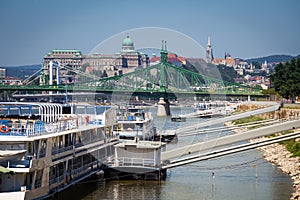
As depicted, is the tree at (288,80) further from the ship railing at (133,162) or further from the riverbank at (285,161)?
the ship railing at (133,162)

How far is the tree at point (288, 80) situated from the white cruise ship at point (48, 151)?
122ft

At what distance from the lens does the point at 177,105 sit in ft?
374

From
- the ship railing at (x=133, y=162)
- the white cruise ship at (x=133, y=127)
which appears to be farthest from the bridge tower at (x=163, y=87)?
the ship railing at (x=133, y=162)

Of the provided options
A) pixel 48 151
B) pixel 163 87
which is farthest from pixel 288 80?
pixel 48 151

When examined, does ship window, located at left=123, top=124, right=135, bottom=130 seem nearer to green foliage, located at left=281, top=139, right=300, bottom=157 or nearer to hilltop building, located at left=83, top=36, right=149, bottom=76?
green foliage, located at left=281, top=139, right=300, bottom=157

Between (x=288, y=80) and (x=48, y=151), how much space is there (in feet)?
154

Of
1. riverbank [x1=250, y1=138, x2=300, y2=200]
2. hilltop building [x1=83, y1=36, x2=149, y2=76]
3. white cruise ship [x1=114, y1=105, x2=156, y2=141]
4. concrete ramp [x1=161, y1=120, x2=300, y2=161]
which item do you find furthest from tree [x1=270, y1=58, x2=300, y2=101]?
concrete ramp [x1=161, y1=120, x2=300, y2=161]

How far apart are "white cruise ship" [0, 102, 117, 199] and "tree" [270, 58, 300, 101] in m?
37.2

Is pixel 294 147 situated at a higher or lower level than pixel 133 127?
lower

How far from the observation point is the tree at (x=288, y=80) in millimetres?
58041

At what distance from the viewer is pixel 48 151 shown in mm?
17688

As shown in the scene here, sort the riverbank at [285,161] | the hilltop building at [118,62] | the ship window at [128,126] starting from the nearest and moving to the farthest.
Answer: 1. the riverbank at [285,161]
2. the ship window at [128,126]
3. the hilltop building at [118,62]

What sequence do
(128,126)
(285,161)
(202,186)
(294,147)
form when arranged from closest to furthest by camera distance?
1. (202,186)
2. (285,161)
3. (294,147)
4. (128,126)

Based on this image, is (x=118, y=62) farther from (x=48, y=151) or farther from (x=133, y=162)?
(x=48, y=151)
